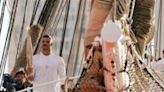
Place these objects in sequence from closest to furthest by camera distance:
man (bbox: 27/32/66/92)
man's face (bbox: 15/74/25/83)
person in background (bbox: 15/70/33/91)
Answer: man (bbox: 27/32/66/92) → person in background (bbox: 15/70/33/91) → man's face (bbox: 15/74/25/83)

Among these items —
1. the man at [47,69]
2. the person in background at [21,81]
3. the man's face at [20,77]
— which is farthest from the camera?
the man's face at [20,77]

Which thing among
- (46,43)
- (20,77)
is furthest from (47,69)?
(20,77)

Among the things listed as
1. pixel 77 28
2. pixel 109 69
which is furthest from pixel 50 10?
pixel 109 69

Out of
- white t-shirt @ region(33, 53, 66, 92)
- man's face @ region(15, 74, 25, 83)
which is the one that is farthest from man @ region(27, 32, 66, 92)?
man's face @ region(15, 74, 25, 83)

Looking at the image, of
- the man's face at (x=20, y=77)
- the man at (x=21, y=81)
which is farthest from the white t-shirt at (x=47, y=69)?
the man's face at (x=20, y=77)

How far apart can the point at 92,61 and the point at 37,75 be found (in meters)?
1.69

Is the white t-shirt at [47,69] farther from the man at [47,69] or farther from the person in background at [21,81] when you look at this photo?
the person in background at [21,81]

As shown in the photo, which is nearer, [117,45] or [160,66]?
[117,45]

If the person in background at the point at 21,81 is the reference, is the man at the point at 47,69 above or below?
above

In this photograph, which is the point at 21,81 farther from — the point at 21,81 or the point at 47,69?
the point at 47,69

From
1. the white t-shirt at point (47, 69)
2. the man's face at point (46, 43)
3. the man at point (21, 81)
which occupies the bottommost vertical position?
the man at point (21, 81)

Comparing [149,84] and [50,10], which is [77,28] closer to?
[50,10]

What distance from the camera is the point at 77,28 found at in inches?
314

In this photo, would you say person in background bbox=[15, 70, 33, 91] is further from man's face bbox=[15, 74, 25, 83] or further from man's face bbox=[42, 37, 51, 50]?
man's face bbox=[42, 37, 51, 50]
